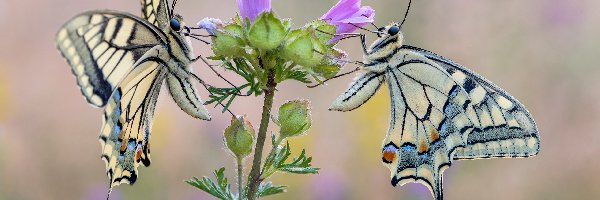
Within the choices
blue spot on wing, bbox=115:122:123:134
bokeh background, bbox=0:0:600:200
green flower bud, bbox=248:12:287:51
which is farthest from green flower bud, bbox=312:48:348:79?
bokeh background, bbox=0:0:600:200

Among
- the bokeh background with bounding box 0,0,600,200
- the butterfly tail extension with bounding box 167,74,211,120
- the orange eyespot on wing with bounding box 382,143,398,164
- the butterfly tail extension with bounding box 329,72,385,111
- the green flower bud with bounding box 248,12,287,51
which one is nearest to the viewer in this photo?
the green flower bud with bounding box 248,12,287,51

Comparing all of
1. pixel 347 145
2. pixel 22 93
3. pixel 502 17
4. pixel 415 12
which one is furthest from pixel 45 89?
pixel 502 17

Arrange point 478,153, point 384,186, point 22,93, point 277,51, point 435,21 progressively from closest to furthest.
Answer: point 277,51, point 478,153, point 384,186, point 435,21, point 22,93

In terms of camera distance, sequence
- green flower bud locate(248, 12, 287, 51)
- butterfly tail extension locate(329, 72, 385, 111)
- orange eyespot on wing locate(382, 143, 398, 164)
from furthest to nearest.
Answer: orange eyespot on wing locate(382, 143, 398, 164) → butterfly tail extension locate(329, 72, 385, 111) → green flower bud locate(248, 12, 287, 51)

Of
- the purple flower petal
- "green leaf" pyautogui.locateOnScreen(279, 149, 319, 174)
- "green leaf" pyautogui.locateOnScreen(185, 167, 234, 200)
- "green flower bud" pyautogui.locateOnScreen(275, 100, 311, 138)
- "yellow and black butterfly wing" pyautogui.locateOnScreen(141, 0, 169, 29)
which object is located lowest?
"green leaf" pyautogui.locateOnScreen(185, 167, 234, 200)

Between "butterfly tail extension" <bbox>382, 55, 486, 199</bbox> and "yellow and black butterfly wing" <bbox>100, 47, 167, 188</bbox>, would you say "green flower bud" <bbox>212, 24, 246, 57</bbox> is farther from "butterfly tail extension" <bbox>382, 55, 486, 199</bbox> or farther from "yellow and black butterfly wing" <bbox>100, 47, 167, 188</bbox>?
"butterfly tail extension" <bbox>382, 55, 486, 199</bbox>

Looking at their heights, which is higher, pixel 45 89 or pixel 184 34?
pixel 45 89

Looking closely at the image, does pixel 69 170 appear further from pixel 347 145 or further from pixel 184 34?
pixel 184 34
